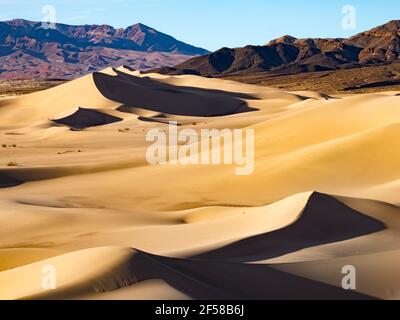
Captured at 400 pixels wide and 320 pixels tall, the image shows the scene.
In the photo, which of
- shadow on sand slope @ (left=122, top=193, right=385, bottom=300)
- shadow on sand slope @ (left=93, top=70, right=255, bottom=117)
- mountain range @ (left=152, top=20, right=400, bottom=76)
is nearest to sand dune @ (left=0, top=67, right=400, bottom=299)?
shadow on sand slope @ (left=122, top=193, right=385, bottom=300)

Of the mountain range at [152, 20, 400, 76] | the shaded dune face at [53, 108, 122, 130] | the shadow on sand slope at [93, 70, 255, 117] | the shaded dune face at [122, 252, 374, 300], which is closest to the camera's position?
the shaded dune face at [122, 252, 374, 300]

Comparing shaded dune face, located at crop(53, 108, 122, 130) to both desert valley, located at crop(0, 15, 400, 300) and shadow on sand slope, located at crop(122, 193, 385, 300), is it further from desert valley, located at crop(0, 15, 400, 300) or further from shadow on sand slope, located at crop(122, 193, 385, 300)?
shadow on sand slope, located at crop(122, 193, 385, 300)

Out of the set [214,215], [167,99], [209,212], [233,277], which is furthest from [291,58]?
[233,277]

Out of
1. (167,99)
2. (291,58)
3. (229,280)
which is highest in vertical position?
(291,58)

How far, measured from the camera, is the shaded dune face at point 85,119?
133 feet

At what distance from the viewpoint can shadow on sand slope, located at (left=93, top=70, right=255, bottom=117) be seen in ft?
169

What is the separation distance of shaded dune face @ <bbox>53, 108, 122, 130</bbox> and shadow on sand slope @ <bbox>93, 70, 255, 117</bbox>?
6.68 metres

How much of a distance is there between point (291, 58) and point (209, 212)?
15793 cm

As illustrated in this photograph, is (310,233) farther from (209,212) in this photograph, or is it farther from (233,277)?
(233,277)

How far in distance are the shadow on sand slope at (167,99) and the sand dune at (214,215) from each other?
17986 mm

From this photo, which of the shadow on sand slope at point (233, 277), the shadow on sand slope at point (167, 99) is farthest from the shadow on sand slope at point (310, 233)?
the shadow on sand slope at point (167, 99)

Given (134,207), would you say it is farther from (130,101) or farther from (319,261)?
(130,101)

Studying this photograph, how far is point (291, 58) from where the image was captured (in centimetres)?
16775

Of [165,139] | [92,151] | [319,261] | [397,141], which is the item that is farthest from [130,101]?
[319,261]
